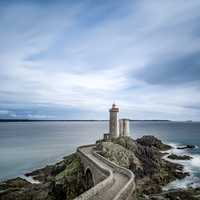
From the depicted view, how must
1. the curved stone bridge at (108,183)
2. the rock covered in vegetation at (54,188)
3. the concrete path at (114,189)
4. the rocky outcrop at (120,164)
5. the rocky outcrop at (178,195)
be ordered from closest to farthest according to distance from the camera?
the curved stone bridge at (108,183), the concrete path at (114,189), the rock covered in vegetation at (54,188), the rocky outcrop at (120,164), the rocky outcrop at (178,195)

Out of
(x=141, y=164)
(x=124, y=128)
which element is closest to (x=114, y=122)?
(x=124, y=128)

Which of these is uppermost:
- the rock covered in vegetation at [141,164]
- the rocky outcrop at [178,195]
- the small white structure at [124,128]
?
the small white structure at [124,128]

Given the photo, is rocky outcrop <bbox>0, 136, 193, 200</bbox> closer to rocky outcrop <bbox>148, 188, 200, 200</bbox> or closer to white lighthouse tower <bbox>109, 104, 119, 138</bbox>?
rocky outcrop <bbox>148, 188, 200, 200</bbox>

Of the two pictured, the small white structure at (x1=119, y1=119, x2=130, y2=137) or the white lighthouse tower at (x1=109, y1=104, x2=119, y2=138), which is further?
the small white structure at (x1=119, y1=119, x2=130, y2=137)

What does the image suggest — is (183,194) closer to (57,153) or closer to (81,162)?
(81,162)

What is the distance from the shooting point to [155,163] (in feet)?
112

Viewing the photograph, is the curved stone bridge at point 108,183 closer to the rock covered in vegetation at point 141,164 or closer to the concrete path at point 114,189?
the concrete path at point 114,189

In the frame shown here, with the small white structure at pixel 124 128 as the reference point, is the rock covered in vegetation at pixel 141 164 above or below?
below

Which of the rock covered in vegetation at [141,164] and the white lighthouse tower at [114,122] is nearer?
the rock covered in vegetation at [141,164]

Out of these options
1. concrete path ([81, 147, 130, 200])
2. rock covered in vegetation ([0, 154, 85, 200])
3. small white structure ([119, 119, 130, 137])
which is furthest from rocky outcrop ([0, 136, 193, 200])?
concrete path ([81, 147, 130, 200])

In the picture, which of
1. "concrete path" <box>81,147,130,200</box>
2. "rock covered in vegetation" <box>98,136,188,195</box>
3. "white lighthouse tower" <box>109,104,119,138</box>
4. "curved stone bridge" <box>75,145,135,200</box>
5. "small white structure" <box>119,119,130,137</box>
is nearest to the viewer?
"curved stone bridge" <box>75,145,135,200</box>

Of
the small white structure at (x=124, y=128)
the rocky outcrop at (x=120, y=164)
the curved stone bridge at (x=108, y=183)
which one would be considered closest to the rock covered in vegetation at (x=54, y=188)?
the rocky outcrop at (x=120, y=164)

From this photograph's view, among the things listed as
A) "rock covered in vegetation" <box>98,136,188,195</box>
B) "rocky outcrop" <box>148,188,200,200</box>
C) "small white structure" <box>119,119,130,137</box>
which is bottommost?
"rocky outcrop" <box>148,188,200,200</box>

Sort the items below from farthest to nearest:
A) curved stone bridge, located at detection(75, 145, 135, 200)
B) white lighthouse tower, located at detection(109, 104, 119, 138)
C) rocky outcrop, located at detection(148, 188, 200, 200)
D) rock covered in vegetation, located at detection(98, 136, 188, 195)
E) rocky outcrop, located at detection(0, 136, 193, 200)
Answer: white lighthouse tower, located at detection(109, 104, 119, 138), rock covered in vegetation, located at detection(98, 136, 188, 195), rocky outcrop, located at detection(148, 188, 200, 200), rocky outcrop, located at detection(0, 136, 193, 200), curved stone bridge, located at detection(75, 145, 135, 200)
